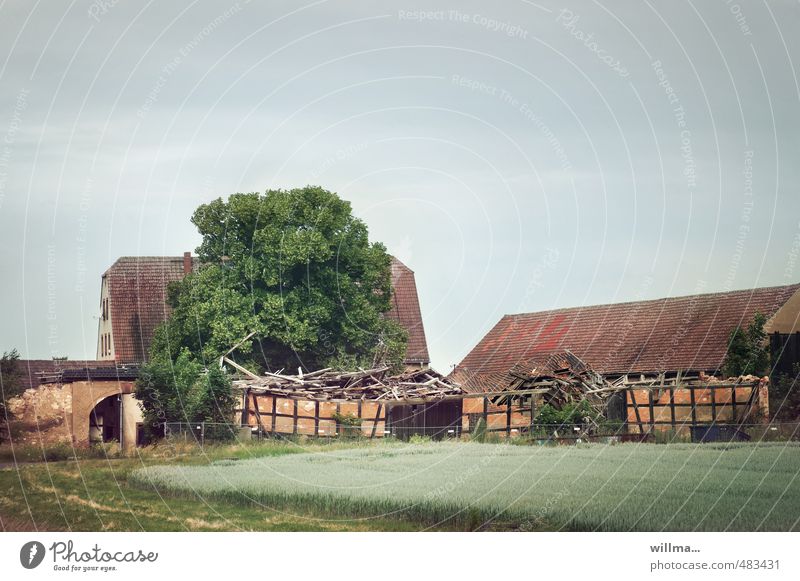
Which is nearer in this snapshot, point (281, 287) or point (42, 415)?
point (42, 415)

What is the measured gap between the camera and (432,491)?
2512 centimetres

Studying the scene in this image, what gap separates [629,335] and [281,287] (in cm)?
1455

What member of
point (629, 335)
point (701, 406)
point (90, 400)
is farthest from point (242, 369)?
point (701, 406)

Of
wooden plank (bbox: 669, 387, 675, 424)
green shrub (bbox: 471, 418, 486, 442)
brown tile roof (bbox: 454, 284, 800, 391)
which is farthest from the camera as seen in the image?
brown tile roof (bbox: 454, 284, 800, 391)

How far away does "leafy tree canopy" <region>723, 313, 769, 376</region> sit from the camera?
4081 cm

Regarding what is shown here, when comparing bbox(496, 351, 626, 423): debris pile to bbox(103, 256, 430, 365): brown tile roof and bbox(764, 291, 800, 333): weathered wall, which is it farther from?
bbox(103, 256, 430, 365): brown tile roof

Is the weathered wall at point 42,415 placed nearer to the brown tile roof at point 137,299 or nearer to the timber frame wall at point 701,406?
the brown tile roof at point 137,299

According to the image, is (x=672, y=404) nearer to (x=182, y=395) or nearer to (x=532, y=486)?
(x=532, y=486)

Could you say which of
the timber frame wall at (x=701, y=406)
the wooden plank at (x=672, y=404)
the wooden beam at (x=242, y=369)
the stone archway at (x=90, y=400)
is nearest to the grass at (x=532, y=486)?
the timber frame wall at (x=701, y=406)

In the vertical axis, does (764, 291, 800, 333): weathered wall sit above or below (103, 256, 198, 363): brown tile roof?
below

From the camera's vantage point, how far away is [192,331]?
45.1m

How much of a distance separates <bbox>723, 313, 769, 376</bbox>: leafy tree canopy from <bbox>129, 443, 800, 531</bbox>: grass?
8620mm

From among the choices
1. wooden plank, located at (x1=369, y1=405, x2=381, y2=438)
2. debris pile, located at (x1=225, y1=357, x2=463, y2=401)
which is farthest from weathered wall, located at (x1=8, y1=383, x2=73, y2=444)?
wooden plank, located at (x1=369, y1=405, x2=381, y2=438)
